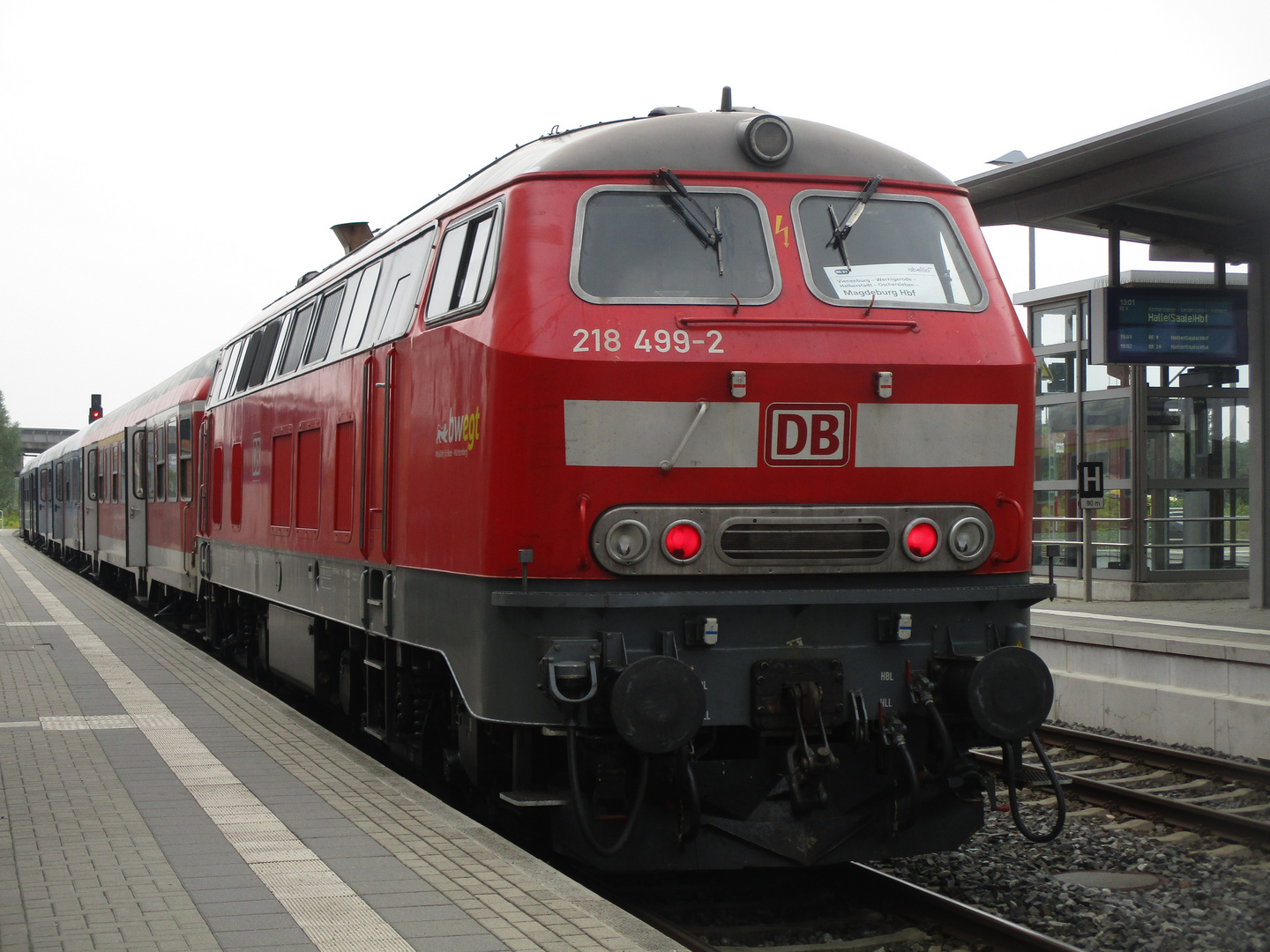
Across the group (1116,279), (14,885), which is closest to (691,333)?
(14,885)

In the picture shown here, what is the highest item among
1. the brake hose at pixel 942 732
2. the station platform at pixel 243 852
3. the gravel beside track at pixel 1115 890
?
the brake hose at pixel 942 732

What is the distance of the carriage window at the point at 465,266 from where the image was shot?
646 cm

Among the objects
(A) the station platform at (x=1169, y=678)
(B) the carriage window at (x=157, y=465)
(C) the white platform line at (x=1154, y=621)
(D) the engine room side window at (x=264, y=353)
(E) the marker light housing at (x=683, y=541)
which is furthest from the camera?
(B) the carriage window at (x=157, y=465)

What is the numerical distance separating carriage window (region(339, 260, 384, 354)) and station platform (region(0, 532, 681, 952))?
2.53 meters

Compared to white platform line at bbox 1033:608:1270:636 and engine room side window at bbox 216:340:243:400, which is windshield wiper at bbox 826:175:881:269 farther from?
white platform line at bbox 1033:608:1270:636

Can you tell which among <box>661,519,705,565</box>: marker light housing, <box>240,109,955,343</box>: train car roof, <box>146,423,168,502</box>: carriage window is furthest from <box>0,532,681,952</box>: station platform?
<box>146,423,168,502</box>: carriage window

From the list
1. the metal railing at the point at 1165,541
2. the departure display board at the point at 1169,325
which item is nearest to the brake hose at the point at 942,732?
the departure display board at the point at 1169,325

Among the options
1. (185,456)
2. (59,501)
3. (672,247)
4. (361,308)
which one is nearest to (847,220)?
(672,247)

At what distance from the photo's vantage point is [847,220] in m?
6.60

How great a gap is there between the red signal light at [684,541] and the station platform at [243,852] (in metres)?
1.44

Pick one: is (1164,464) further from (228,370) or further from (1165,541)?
(228,370)

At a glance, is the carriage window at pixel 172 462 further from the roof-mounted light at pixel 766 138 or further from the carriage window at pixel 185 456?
the roof-mounted light at pixel 766 138

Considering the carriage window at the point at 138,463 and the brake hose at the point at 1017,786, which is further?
the carriage window at the point at 138,463

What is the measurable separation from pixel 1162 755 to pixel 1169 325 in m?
6.71
